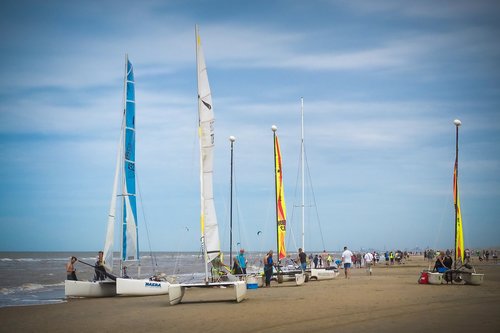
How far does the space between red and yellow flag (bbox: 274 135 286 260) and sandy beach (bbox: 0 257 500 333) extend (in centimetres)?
832

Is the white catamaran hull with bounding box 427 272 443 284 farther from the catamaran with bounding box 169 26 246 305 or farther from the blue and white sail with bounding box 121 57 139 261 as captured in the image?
the blue and white sail with bounding box 121 57 139 261

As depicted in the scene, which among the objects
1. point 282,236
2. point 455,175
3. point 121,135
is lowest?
point 282,236

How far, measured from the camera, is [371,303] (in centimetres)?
1495

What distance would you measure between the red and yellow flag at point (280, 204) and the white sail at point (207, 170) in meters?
10.6

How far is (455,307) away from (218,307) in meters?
6.13

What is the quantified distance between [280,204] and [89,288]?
1055 cm

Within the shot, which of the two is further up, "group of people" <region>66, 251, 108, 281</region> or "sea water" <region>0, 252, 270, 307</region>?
"group of people" <region>66, 251, 108, 281</region>

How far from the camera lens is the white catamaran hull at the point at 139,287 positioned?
20141 mm

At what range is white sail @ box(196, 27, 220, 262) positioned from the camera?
55.3ft

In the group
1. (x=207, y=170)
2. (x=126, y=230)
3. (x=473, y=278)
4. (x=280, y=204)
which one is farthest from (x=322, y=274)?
(x=207, y=170)

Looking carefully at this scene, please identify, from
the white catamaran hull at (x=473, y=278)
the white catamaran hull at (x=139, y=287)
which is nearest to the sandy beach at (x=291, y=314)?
the white catamaran hull at (x=139, y=287)

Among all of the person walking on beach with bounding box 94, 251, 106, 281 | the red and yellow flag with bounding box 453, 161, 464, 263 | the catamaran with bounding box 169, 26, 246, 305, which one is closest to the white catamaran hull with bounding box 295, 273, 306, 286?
the red and yellow flag with bounding box 453, 161, 464, 263

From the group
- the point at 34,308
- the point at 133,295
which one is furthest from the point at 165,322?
the point at 133,295

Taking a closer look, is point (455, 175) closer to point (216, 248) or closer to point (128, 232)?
point (216, 248)
